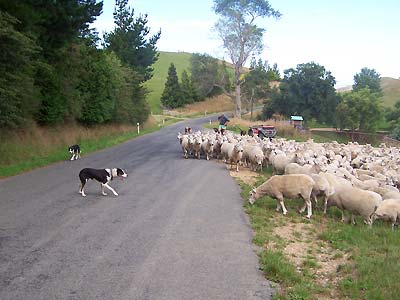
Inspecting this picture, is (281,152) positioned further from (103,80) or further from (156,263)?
(103,80)

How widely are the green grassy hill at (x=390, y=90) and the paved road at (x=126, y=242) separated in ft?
316

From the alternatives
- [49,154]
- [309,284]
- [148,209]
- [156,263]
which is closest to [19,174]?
[49,154]

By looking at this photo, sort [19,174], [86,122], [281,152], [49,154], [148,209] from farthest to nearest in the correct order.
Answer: [86,122] → [49,154] → [281,152] → [19,174] → [148,209]

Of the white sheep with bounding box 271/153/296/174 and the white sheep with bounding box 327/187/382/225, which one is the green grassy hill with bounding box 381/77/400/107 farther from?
the white sheep with bounding box 327/187/382/225

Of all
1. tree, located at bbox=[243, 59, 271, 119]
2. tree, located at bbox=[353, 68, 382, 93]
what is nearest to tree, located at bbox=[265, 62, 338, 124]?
tree, located at bbox=[243, 59, 271, 119]

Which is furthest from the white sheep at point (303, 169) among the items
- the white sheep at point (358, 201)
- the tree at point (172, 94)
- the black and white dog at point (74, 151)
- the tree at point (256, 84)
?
the tree at point (172, 94)

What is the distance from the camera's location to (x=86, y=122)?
105 ft

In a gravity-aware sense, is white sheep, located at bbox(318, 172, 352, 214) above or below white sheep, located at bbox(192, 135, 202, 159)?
A: above

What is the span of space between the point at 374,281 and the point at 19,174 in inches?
564

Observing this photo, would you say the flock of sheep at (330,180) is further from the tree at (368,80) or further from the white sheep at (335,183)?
the tree at (368,80)

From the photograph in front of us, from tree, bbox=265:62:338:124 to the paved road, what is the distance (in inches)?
1892

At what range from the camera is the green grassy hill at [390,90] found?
334 ft

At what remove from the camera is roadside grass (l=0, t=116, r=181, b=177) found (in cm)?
1833

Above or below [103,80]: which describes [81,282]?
below
